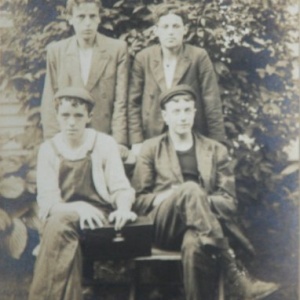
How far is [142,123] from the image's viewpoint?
143 inches

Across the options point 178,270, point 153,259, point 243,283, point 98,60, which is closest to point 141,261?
point 153,259

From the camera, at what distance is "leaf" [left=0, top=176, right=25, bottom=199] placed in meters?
3.61

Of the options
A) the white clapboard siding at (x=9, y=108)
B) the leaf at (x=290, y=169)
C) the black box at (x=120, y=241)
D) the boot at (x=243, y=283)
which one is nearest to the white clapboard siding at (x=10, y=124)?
the white clapboard siding at (x=9, y=108)

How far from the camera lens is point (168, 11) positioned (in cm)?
368

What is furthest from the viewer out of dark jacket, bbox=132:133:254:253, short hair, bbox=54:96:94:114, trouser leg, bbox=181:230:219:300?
short hair, bbox=54:96:94:114

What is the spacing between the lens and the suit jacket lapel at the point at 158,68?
3.64 m

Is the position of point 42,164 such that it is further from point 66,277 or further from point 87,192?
point 66,277

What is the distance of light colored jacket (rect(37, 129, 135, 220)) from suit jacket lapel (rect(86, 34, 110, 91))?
0.87 ft

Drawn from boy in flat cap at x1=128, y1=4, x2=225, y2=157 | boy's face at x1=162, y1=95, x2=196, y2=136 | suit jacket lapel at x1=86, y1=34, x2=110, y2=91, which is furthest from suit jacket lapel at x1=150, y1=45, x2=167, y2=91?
suit jacket lapel at x1=86, y1=34, x2=110, y2=91

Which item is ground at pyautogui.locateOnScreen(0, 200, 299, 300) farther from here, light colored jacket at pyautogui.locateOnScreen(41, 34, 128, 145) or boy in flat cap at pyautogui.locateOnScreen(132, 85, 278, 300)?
light colored jacket at pyautogui.locateOnScreen(41, 34, 128, 145)

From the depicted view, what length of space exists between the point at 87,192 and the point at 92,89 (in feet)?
1.76

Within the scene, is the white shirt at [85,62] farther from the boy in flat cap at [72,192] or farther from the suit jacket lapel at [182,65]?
the suit jacket lapel at [182,65]

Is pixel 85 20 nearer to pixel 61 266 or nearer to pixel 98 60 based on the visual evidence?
pixel 98 60

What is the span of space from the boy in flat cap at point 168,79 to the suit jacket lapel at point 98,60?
0.52ft
